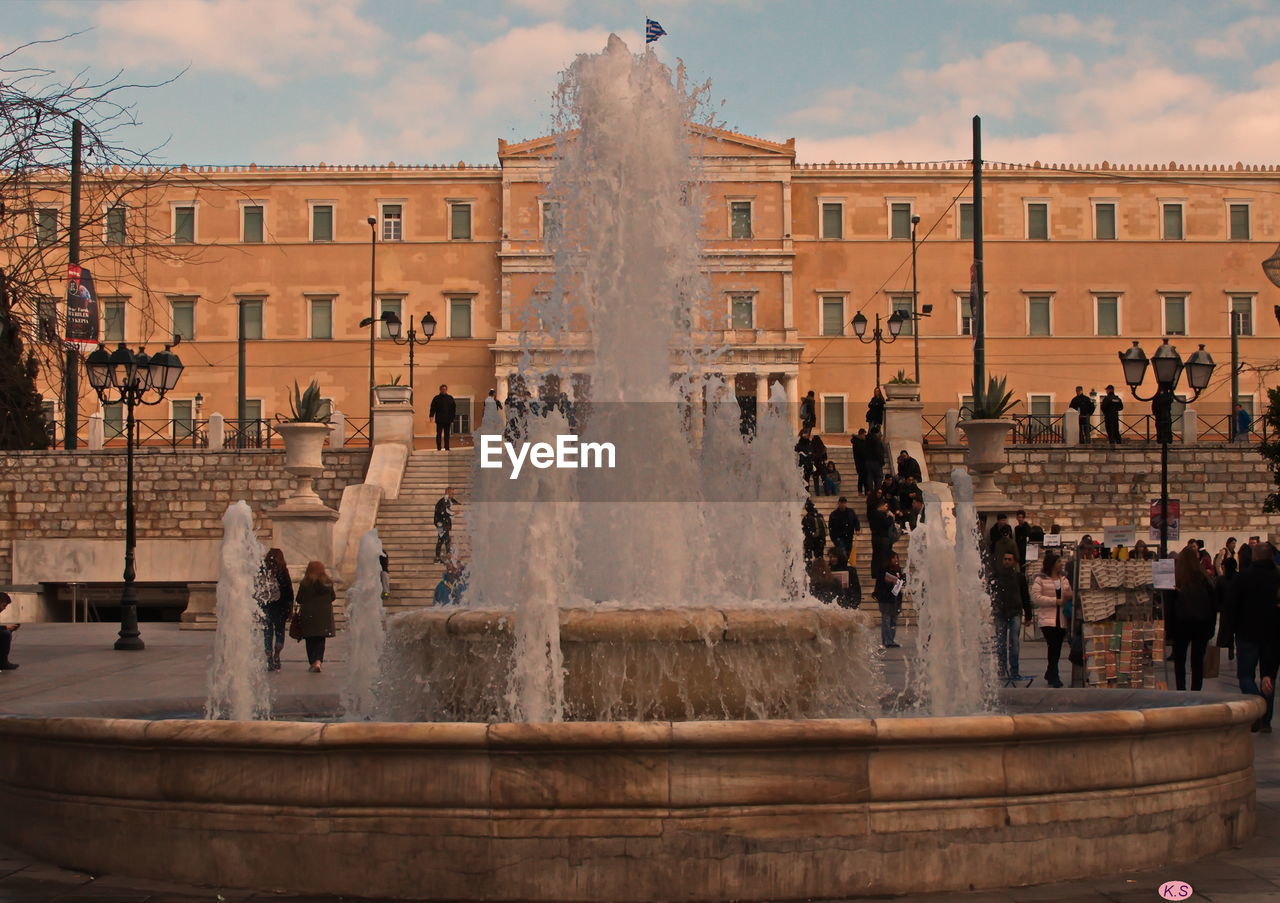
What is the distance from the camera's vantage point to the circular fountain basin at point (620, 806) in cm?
627

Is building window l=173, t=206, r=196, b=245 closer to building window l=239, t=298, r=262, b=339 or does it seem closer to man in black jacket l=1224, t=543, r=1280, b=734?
building window l=239, t=298, r=262, b=339

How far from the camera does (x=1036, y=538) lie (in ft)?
68.9

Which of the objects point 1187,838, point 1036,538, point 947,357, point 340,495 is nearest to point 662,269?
point 1187,838

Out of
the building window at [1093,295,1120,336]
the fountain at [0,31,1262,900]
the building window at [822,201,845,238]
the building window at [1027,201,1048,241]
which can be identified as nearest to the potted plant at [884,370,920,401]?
the fountain at [0,31,1262,900]

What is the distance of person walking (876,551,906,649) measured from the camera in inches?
714

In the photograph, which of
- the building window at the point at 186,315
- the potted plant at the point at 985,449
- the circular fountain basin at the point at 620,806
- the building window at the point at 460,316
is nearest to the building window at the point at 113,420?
the building window at the point at 186,315

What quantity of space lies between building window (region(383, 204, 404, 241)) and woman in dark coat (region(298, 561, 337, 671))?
139 feet

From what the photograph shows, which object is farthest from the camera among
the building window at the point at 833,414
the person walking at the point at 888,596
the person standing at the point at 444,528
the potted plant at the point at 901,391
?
the building window at the point at 833,414

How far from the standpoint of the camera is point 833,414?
5553cm

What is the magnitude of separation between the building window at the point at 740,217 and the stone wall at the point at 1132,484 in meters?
26.5

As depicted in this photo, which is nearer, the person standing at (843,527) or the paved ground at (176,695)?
the paved ground at (176,695)

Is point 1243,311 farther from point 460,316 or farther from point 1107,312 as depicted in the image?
point 460,316

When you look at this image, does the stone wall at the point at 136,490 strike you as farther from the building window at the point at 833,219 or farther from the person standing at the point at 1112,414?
the building window at the point at 833,219

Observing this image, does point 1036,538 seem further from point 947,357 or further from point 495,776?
point 947,357
